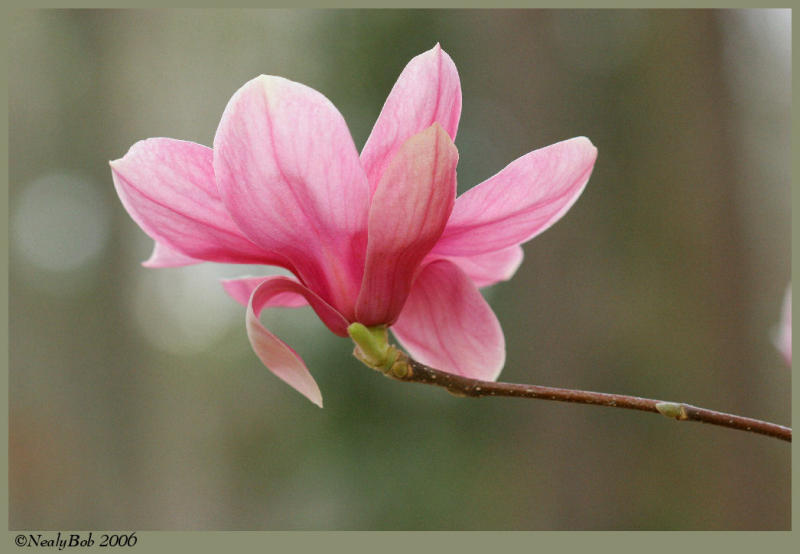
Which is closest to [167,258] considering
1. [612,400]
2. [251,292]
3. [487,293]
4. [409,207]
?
[251,292]

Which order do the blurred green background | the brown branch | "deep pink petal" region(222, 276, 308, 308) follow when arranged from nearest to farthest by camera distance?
the brown branch < "deep pink petal" region(222, 276, 308, 308) < the blurred green background

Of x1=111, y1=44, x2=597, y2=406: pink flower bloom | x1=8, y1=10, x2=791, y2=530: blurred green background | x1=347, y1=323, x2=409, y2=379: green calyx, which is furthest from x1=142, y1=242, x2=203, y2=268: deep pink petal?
x1=8, y1=10, x2=791, y2=530: blurred green background

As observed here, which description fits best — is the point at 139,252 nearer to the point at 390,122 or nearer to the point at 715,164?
the point at 715,164

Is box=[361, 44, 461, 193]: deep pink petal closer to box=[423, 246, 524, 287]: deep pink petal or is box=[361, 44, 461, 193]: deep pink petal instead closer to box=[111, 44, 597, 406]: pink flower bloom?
box=[111, 44, 597, 406]: pink flower bloom

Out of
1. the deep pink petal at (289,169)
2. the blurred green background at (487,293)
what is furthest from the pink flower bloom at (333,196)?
the blurred green background at (487,293)

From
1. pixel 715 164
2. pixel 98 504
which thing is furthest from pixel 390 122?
pixel 98 504

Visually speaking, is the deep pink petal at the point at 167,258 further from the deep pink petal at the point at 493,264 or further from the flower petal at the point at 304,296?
the deep pink petal at the point at 493,264

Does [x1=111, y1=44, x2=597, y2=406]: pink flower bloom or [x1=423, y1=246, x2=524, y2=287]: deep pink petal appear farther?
[x1=423, y1=246, x2=524, y2=287]: deep pink petal

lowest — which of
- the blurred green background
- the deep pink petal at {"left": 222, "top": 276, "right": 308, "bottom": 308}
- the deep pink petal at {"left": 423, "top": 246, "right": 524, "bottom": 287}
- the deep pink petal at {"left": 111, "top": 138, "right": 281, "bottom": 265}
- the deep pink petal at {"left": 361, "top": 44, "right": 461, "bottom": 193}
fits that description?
the blurred green background
